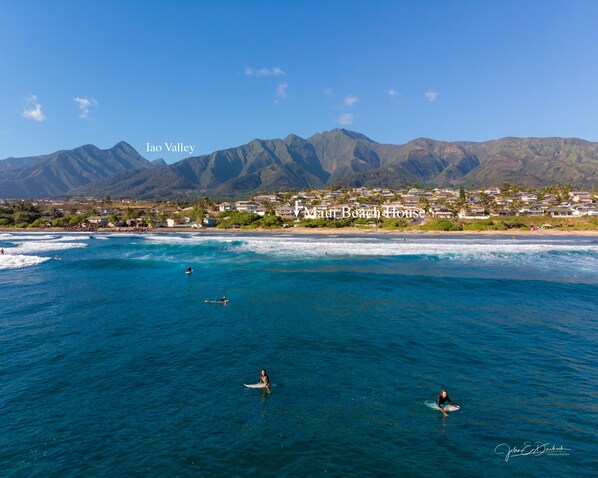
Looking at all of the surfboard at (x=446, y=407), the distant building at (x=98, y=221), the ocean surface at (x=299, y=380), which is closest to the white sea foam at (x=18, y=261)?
the ocean surface at (x=299, y=380)

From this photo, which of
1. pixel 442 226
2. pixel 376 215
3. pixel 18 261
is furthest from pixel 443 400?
pixel 376 215

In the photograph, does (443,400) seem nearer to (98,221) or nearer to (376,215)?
(376,215)

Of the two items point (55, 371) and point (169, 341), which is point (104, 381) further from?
point (169, 341)

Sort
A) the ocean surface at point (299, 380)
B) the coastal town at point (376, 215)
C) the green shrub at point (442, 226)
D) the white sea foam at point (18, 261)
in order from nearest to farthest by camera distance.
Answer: the ocean surface at point (299, 380)
the white sea foam at point (18, 261)
the green shrub at point (442, 226)
the coastal town at point (376, 215)

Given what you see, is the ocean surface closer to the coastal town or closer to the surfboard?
the surfboard

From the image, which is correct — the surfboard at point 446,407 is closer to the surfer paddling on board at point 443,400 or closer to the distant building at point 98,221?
the surfer paddling on board at point 443,400

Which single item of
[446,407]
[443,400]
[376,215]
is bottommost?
[446,407]

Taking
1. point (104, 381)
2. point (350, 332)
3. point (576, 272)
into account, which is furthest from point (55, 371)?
point (576, 272)
